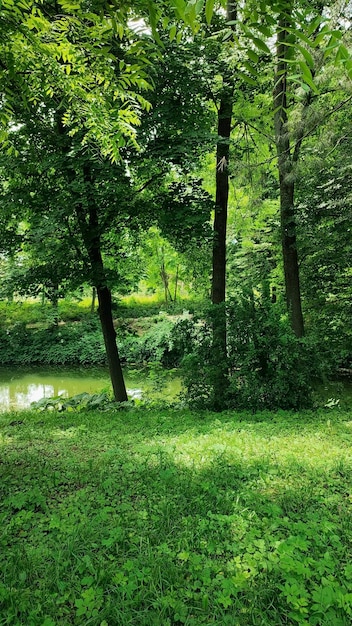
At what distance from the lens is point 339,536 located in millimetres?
2365

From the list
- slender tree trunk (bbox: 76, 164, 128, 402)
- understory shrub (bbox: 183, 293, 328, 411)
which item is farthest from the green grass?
slender tree trunk (bbox: 76, 164, 128, 402)

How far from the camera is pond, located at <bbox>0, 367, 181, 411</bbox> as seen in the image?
11547mm

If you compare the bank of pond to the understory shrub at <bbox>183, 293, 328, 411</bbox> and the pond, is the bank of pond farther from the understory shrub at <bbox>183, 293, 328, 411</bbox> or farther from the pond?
the understory shrub at <bbox>183, 293, 328, 411</bbox>

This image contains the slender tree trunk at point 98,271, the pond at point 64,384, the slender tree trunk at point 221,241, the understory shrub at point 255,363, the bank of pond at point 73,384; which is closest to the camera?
the understory shrub at point 255,363

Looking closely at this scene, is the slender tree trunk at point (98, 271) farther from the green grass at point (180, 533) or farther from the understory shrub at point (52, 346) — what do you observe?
the understory shrub at point (52, 346)

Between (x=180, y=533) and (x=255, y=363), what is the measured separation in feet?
14.7

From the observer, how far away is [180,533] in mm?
2439

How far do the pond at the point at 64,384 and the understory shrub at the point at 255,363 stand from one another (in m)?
3.00

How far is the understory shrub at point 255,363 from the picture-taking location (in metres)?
6.43

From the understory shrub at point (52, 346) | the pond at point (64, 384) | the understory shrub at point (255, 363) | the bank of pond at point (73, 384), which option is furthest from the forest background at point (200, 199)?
the understory shrub at point (52, 346)

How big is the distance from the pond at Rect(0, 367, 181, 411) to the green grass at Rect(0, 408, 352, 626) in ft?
20.4

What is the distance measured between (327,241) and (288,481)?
258 inches

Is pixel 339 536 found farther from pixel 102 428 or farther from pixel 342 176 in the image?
pixel 342 176

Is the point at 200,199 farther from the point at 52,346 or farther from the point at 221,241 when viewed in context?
the point at 52,346
